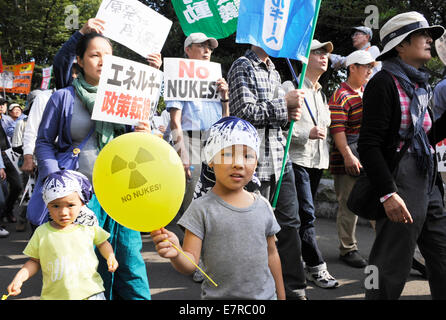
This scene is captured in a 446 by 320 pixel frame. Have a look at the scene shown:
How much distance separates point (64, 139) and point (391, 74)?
213 cm

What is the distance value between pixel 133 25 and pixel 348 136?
102 inches

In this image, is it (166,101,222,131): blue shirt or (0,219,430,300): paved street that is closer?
(0,219,430,300): paved street

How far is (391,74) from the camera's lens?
283 cm

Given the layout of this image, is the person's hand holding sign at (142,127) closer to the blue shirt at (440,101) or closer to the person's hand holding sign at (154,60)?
the person's hand holding sign at (154,60)

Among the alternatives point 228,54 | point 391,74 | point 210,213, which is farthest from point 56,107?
point 228,54

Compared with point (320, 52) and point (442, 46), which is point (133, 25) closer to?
point (320, 52)

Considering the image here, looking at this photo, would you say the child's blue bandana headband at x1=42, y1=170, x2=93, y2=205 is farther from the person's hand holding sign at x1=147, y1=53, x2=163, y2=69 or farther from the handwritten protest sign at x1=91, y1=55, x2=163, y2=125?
the person's hand holding sign at x1=147, y1=53, x2=163, y2=69

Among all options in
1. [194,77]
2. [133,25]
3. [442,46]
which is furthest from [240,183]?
[442,46]

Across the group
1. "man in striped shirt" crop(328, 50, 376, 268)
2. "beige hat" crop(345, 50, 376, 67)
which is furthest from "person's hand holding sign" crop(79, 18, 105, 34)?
"beige hat" crop(345, 50, 376, 67)

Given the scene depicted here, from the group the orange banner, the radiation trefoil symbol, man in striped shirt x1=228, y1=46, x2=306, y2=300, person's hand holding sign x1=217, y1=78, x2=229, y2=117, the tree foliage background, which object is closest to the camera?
the radiation trefoil symbol

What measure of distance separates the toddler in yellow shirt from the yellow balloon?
31.8 inches

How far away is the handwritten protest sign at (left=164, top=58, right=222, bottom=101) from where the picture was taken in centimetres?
412

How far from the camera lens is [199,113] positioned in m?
4.23

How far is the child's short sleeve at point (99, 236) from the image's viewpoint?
2814mm
